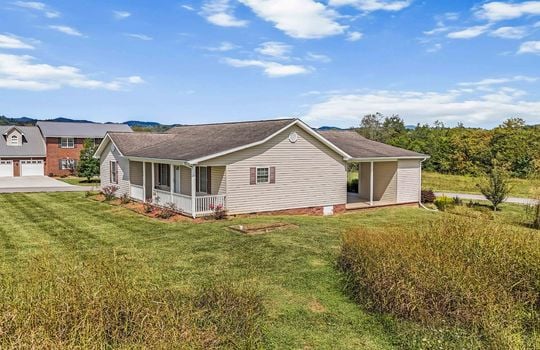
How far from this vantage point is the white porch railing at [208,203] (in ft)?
60.5

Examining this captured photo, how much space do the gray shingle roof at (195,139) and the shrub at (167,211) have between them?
7.21 ft

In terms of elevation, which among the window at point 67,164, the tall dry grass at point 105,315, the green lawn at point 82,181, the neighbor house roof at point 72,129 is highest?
the neighbor house roof at point 72,129

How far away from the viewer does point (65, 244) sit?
13805 millimetres

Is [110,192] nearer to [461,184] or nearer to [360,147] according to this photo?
[360,147]

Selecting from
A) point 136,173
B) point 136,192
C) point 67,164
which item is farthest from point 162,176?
point 67,164

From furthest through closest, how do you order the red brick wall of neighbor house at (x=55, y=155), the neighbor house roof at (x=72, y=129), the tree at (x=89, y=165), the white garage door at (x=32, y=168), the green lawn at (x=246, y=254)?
1. the neighbor house roof at (x=72, y=129)
2. the red brick wall of neighbor house at (x=55, y=155)
3. the white garage door at (x=32, y=168)
4. the tree at (x=89, y=165)
5. the green lawn at (x=246, y=254)

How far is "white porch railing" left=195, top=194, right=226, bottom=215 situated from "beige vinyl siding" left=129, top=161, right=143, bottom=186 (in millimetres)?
7508

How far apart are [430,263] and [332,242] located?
19.0 feet

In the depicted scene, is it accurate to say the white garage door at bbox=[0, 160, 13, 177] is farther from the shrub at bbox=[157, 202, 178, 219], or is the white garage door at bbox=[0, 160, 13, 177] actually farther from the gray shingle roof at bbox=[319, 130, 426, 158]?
the gray shingle roof at bbox=[319, 130, 426, 158]

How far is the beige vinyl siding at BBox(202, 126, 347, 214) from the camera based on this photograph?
19.2 meters

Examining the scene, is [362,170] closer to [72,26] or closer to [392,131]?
[72,26]

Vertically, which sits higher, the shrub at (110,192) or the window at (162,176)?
the window at (162,176)

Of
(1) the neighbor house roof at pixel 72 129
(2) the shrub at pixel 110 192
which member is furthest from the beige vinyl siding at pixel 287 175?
(1) the neighbor house roof at pixel 72 129

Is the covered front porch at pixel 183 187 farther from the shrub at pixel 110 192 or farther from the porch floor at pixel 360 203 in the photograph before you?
the porch floor at pixel 360 203
